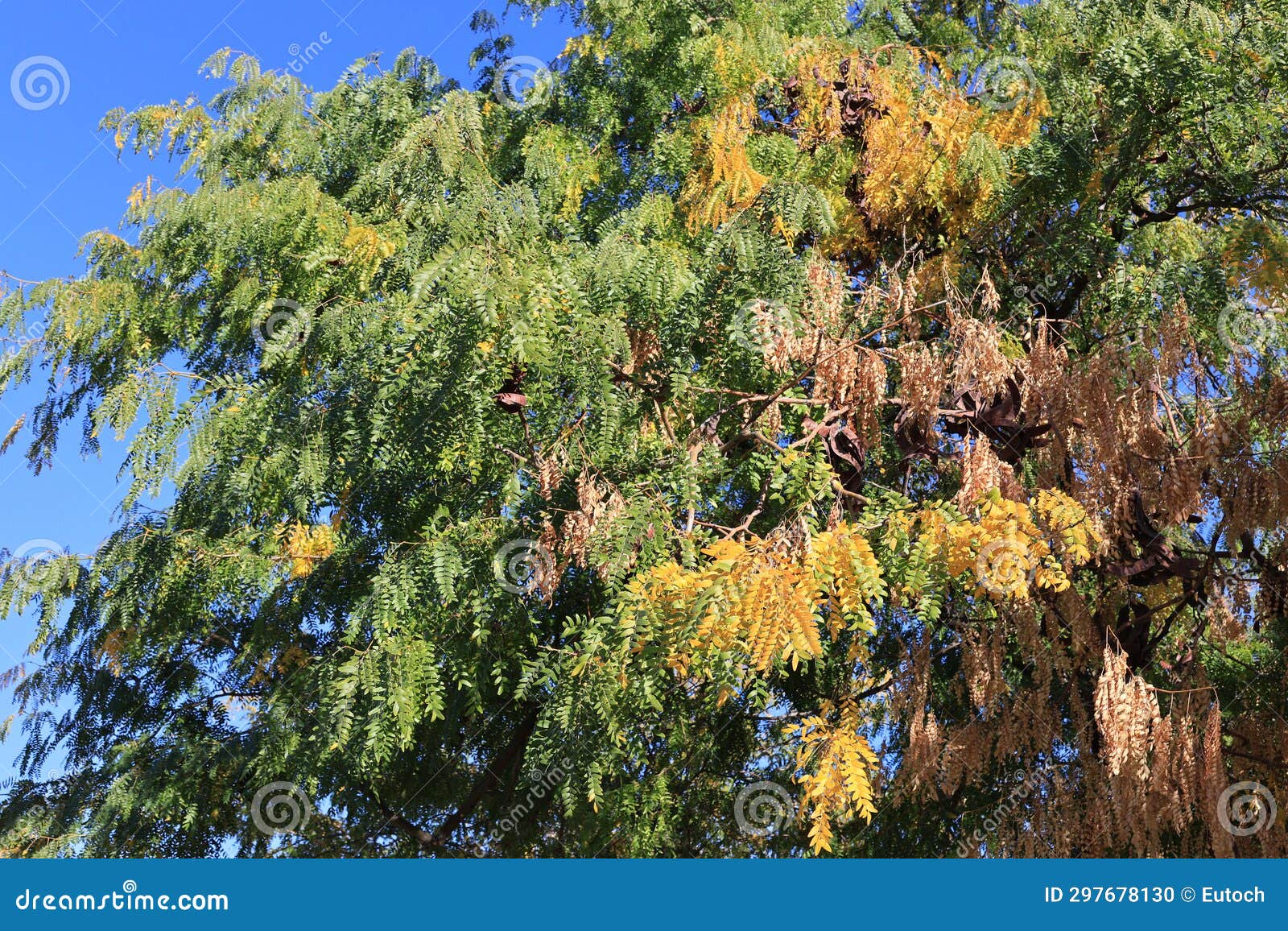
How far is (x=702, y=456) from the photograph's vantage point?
5047 millimetres

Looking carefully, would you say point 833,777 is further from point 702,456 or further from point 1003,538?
point 702,456

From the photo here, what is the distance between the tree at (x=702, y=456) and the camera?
4.66 metres

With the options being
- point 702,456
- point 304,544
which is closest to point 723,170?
point 702,456

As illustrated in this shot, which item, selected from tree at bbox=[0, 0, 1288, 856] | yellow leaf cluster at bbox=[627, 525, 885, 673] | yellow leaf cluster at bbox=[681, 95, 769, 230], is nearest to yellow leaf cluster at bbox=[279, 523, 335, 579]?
tree at bbox=[0, 0, 1288, 856]

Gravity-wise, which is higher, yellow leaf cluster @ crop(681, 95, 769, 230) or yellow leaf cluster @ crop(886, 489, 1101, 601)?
yellow leaf cluster @ crop(681, 95, 769, 230)

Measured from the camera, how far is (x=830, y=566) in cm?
399

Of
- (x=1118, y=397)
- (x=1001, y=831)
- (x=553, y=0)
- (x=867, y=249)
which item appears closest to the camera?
(x=1118, y=397)

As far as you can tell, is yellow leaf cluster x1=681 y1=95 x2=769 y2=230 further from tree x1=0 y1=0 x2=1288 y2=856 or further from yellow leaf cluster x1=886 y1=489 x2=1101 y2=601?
yellow leaf cluster x1=886 y1=489 x2=1101 y2=601

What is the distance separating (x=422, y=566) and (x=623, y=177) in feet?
10.9

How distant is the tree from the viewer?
4660 millimetres

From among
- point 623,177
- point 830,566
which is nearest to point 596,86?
point 623,177

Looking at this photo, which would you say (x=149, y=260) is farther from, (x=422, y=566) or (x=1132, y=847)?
(x=1132, y=847)

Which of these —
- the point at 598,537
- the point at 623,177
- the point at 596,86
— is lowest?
the point at 598,537

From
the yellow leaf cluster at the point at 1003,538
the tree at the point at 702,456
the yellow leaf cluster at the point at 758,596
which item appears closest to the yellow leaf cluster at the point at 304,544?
the tree at the point at 702,456
